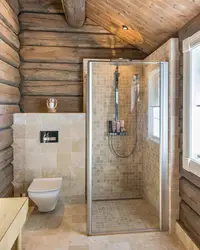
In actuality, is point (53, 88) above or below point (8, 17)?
below

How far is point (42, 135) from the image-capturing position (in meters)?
3.32

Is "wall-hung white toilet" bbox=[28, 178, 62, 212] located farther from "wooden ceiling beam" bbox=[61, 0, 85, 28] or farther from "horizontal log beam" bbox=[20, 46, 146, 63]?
"wooden ceiling beam" bbox=[61, 0, 85, 28]

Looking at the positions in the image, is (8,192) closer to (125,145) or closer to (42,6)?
(125,145)

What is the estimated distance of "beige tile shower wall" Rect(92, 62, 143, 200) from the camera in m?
3.28

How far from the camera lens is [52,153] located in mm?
3352

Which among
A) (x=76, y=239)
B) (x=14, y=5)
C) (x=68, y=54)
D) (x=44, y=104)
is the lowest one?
→ (x=76, y=239)

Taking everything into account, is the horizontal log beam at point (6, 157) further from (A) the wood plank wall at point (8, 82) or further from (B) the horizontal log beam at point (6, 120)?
(B) the horizontal log beam at point (6, 120)

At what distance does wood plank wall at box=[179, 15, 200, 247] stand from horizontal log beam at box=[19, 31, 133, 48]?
158 centimetres

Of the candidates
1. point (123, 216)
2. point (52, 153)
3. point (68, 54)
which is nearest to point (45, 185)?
point (52, 153)

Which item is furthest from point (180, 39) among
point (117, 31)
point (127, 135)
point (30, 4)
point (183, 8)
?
point (30, 4)

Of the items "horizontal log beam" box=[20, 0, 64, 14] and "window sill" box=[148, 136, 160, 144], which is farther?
"horizontal log beam" box=[20, 0, 64, 14]

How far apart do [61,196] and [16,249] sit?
4.51 feet

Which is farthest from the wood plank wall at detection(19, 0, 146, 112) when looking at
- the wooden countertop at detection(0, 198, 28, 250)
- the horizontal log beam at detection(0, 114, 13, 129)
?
the wooden countertop at detection(0, 198, 28, 250)

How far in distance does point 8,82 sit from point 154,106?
209 centimetres
